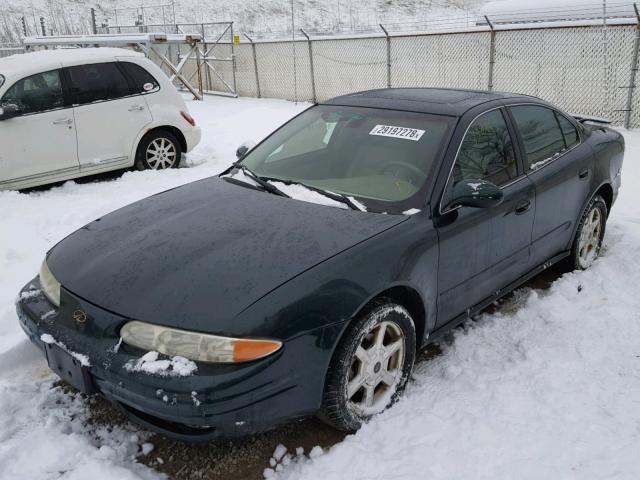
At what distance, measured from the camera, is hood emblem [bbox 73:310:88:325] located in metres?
2.60

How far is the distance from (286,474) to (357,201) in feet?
4.71

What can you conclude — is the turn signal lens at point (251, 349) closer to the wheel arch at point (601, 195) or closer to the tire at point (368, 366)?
the tire at point (368, 366)

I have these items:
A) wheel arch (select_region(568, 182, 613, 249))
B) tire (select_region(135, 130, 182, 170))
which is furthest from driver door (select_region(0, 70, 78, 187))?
wheel arch (select_region(568, 182, 613, 249))

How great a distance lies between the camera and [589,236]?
471cm

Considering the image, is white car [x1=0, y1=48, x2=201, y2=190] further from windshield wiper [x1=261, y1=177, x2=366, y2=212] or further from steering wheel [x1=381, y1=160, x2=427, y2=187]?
steering wheel [x1=381, y1=160, x2=427, y2=187]

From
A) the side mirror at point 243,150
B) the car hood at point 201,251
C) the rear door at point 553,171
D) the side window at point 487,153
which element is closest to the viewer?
the car hood at point 201,251

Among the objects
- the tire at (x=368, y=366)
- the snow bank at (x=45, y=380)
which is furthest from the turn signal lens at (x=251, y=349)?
the tire at (x=368, y=366)

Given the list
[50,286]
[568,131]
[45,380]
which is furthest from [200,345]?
[568,131]

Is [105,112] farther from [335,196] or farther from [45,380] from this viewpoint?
[335,196]

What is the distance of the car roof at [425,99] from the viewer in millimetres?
3578

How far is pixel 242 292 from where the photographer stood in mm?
2453

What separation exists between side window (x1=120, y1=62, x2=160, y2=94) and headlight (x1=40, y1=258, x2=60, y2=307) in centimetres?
507

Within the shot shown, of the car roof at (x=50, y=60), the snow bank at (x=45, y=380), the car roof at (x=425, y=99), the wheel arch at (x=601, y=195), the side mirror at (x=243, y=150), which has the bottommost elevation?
the snow bank at (x=45, y=380)

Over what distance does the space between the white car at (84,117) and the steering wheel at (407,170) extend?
505 centimetres
